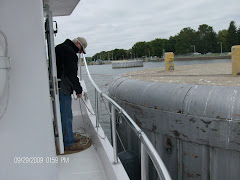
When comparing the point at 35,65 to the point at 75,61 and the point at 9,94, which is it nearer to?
the point at 9,94

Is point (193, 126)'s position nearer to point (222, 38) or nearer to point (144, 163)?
point (144, 163)

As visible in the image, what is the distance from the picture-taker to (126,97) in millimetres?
4918

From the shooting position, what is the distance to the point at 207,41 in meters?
76.1

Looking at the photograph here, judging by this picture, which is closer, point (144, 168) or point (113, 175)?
point (144, 168)

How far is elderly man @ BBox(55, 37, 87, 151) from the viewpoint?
3105mm

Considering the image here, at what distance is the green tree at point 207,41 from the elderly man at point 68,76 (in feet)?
259

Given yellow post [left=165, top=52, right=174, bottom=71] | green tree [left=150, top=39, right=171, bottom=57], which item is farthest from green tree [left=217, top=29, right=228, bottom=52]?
yellow post [left=165, top=52, right=174, bottom=71]

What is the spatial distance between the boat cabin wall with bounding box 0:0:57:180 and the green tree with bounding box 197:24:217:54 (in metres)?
80.3

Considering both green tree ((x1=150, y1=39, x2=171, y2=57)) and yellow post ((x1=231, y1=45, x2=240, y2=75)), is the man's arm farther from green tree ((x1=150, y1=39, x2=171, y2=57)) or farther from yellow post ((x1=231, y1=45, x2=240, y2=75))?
green tree ((x1=150, y1=39, x2=171, y2=57))

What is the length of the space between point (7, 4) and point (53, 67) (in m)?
0.92

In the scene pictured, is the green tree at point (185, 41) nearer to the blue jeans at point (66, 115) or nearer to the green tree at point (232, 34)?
the green tree at point (232, 34)

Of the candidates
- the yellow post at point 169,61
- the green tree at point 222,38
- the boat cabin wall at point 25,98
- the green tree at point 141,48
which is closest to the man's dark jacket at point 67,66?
the boat cabin wall at point 25,98

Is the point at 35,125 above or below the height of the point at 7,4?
below

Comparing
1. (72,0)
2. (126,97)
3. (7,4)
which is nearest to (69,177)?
(7,4)
